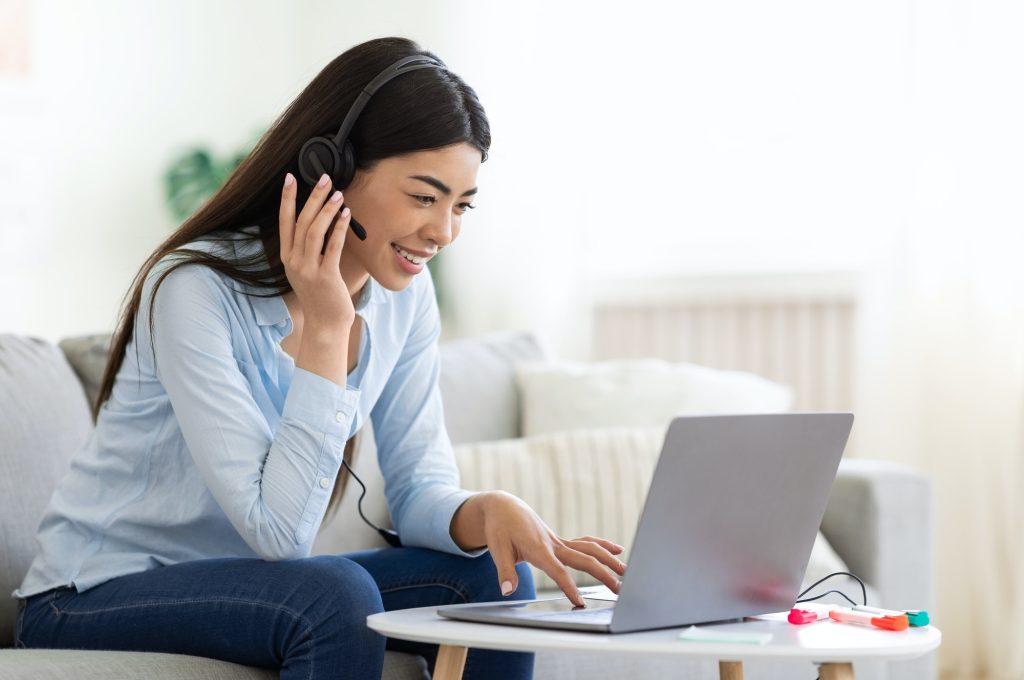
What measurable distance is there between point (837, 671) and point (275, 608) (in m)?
0.50

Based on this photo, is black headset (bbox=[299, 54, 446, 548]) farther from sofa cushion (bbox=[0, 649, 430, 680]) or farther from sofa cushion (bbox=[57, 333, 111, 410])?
sofa cushion (bbox=[57, 333, 111, 410])

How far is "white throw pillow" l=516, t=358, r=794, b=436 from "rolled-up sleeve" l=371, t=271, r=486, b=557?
693 mm

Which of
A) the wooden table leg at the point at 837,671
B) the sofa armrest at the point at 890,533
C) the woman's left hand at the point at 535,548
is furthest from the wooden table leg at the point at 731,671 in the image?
the sofa armrest at the point at 890,533

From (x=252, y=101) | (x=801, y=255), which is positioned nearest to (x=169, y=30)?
(x=252, y=101)

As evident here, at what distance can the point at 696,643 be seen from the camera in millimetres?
884

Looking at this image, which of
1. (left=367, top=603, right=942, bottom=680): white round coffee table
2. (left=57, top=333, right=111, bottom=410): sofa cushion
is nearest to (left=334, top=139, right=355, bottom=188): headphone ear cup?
(left=367, top=603, right=942, bottom=680): white round coffee table

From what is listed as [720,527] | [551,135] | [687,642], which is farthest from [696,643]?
[551,135]

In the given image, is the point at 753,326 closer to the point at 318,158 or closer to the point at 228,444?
the point at 318,158

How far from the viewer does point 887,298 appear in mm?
2895

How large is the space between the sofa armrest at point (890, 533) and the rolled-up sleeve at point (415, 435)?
814mm

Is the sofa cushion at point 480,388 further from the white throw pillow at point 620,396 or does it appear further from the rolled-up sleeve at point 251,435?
the rolled-up sleeve at point 251,435

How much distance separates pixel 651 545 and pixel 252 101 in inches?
130

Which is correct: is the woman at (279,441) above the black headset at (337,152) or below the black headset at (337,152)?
below

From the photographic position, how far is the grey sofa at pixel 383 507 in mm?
1196
